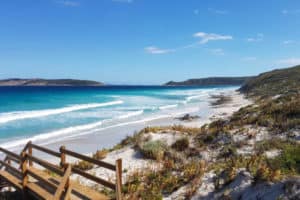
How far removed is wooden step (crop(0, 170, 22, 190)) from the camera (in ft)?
27.5

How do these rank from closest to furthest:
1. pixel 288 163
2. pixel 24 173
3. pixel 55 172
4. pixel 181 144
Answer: pixel 55 172 < pixel 288 163 < pixel 24 173 < pixel 181 144

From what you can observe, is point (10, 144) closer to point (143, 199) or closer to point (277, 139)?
point (143, 199)

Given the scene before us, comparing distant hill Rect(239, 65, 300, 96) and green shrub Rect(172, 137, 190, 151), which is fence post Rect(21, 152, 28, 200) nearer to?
green shrub Rect(172, 137, 190, 151)

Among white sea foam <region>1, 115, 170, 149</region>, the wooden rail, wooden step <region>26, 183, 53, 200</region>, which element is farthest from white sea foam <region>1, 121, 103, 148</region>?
wooden step <region>26, 183, 53, 200</region>

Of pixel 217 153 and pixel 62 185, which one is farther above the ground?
pixel 62 185

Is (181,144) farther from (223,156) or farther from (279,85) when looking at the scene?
(279,85)

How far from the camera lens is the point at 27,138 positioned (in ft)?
69.2

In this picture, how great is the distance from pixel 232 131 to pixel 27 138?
14.1 metres

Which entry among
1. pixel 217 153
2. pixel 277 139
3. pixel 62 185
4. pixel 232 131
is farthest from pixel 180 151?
pixel 62 185

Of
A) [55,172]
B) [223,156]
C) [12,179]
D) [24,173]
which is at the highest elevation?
[55,172]

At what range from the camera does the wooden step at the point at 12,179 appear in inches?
329

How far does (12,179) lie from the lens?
29.0 ft

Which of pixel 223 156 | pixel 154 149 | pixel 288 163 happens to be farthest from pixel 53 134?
pixel 288 163

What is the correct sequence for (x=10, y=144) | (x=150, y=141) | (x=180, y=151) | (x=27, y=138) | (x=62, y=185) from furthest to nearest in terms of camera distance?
(x=27, y=138)
(x=10, y=144)
(x=150, y=141)
(x=180, y=151)
(x=62, y=185)
